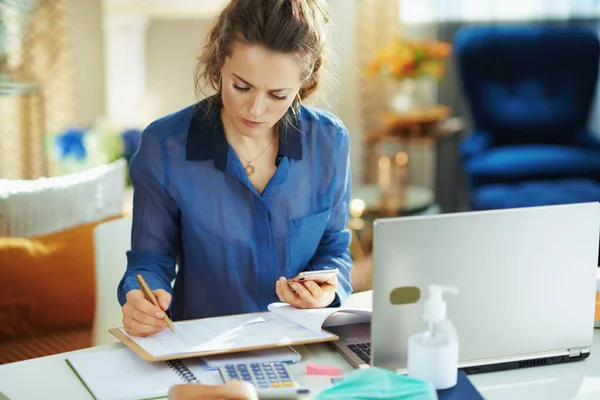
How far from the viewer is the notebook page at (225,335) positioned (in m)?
1.30

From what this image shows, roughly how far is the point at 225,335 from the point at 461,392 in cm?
39

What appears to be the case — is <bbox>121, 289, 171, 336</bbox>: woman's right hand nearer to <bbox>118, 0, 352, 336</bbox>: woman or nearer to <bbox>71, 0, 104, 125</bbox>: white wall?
<bbox>118, 0, 352, 336</bbox>: woman

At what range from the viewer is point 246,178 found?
1635 millimetres

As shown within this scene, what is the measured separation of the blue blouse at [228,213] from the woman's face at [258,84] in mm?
127

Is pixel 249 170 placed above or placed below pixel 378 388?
above

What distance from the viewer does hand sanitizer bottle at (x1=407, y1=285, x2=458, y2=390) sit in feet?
3.74

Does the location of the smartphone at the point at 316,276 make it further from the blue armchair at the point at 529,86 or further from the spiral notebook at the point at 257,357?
the blue armchair at the point at 529,86

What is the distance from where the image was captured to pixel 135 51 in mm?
4691

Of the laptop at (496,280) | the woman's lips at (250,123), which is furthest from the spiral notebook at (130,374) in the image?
the woman's lips at (250,123)

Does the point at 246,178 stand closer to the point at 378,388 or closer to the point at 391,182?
the point at 378,388

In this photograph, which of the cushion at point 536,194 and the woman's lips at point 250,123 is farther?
the cushion at point 536,194

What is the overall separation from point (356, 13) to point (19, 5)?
1842 mm

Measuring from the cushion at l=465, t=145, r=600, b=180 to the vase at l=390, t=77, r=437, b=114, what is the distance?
1.71 feet

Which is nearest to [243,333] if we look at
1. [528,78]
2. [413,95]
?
[528,78]
